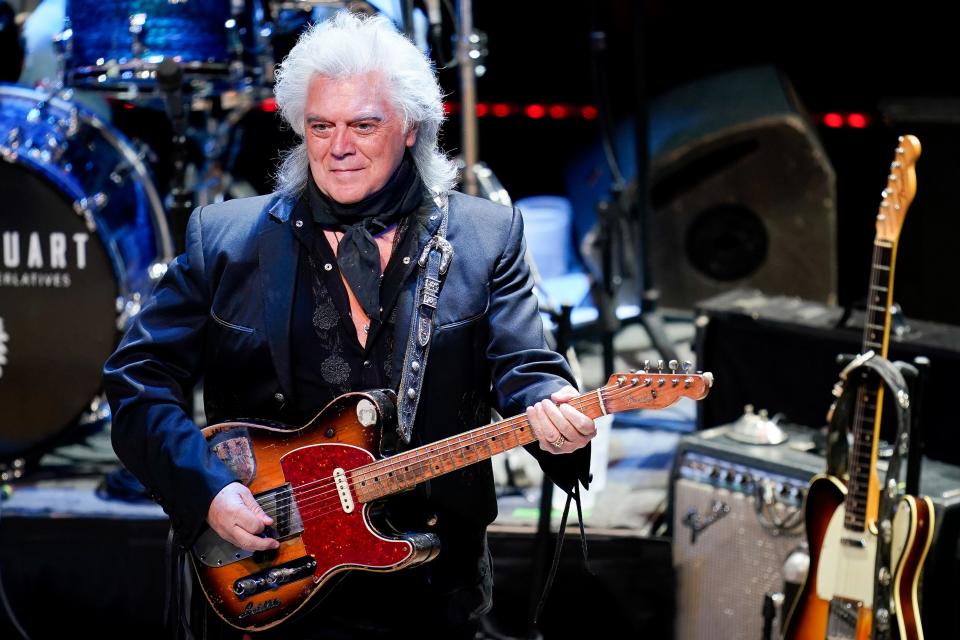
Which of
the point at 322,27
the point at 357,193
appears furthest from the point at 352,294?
the point at 322,27

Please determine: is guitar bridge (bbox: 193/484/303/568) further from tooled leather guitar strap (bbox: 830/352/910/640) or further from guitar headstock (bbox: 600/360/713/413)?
tooled leather guitar strap (bbox: 830/352/910/640)

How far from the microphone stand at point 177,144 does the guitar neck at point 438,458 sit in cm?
167

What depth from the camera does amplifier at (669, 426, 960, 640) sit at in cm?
382

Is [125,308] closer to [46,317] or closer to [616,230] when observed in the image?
[46,317]

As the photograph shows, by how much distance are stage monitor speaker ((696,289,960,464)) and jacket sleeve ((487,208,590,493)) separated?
2013mm

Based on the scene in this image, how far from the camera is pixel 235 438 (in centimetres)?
271

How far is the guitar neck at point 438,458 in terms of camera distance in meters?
2.46

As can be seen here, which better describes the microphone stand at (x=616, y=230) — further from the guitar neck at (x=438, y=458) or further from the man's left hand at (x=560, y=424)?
the man's left hand at (x=560, y=424)

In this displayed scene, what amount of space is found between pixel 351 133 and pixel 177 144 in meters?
1.93

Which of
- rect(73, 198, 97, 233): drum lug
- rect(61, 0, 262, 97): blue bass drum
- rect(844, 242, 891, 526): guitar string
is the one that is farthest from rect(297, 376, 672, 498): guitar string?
rect(73, 198, 97, 233): drum lug

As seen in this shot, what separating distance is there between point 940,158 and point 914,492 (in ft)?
8.13

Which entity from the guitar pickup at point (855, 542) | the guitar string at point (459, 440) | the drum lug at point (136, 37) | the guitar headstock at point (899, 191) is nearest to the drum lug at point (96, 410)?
the drum lug at point (136, 37)

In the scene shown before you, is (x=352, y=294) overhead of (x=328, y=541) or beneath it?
overhead

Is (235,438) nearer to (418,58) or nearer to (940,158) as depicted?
(418,58)
